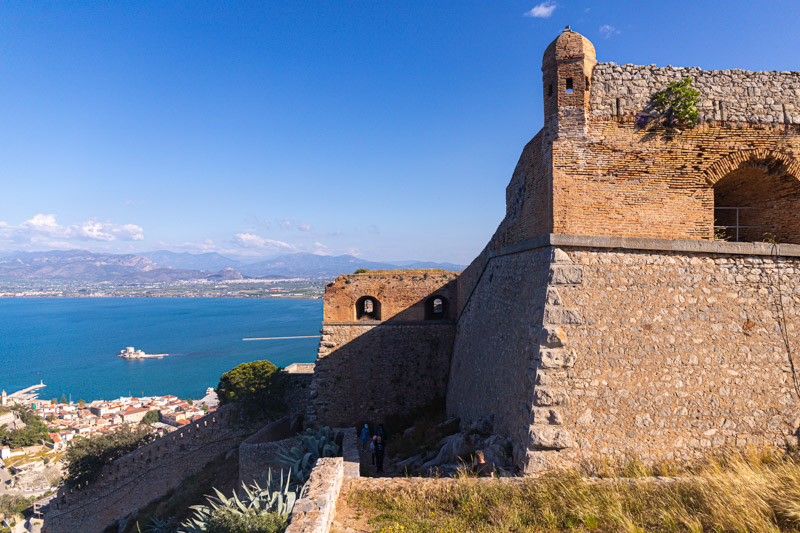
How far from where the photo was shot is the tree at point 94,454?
18516 millimetres

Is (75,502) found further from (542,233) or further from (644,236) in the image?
(644,236)

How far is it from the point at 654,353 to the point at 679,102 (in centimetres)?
462

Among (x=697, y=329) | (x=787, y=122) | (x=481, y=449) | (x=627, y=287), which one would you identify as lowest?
(x=481, y=449)

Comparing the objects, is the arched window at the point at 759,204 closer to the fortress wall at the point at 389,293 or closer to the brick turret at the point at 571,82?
the brick turret at the point at 571,82

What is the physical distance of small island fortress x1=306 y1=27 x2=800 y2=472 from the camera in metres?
6.15

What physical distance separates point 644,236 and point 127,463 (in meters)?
23.5

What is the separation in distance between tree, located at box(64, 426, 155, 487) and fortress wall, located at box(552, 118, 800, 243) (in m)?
23.8

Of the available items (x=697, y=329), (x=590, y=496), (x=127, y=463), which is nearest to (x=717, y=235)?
(x=697, y=329)

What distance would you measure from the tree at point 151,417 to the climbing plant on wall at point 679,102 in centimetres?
5201

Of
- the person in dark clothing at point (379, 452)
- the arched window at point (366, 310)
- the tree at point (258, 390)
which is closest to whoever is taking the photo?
the person in dark clothing at point (379, 452)

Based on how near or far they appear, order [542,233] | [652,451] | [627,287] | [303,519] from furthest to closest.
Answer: [542,233], [627,287], [652,451], [303,519]

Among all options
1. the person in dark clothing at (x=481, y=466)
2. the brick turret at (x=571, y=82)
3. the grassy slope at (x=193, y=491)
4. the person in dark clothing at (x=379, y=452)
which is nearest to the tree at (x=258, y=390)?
the grassy slope at (x=193, y=491)

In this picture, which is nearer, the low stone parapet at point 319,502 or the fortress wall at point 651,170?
the low stone parapet at point 319,502

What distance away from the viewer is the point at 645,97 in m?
7.00
